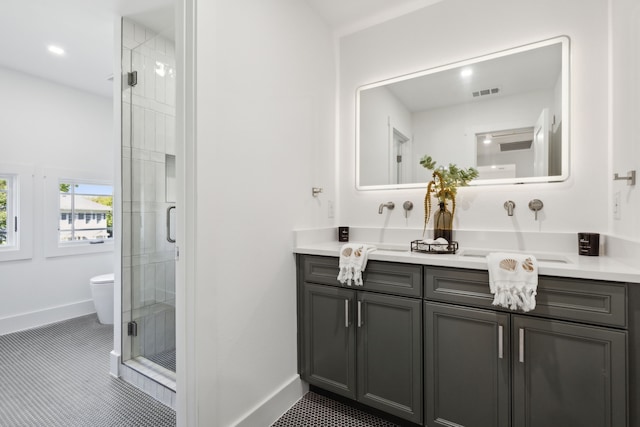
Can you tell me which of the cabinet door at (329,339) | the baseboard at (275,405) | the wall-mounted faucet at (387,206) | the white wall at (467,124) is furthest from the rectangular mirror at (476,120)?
the baseboard at (275,405)

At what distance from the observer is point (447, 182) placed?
196cm

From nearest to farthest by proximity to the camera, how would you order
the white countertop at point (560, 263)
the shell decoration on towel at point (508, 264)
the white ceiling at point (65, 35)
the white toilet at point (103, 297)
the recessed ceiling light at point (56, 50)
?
the white countertop at point (560, 263) < the shell decoration on towel at point (508, 264) < the white ceiling at point (65, 35) < the recessed ceiling light at point (56, 50) < the white toilet at point (103, 297)

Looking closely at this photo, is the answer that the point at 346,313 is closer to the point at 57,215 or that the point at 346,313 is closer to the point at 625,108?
the point at 625,108

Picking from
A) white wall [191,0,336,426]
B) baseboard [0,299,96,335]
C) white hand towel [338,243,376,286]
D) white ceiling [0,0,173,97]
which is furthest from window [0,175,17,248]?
white hand towel [338,243,376,286]

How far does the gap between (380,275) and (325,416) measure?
898 mm

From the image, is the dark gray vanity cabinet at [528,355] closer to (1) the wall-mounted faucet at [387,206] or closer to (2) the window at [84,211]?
(1) the wall-mounted faucet at [387,206]

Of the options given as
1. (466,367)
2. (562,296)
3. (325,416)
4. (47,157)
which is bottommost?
(325,416)

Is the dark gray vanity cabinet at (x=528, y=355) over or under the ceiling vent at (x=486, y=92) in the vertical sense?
under

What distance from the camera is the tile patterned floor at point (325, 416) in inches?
67.4

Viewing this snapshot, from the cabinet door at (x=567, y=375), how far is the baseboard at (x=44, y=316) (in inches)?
164

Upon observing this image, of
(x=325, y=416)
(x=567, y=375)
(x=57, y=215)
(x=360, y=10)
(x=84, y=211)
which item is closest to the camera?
(x=567, y=375)

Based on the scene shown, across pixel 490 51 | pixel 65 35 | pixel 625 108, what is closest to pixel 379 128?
pixel 490 51

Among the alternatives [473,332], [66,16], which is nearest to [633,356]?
[473,332]

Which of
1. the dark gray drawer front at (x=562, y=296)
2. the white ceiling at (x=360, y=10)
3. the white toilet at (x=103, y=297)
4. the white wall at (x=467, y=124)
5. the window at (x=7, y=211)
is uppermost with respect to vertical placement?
the white ceiling at (x=360, y=10)
